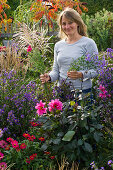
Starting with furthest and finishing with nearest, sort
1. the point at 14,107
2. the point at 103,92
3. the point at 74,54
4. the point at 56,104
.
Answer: the point at 74,54, the point at 14,107, the point at 103,92, the point at 56,104

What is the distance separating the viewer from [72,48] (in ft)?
10.0

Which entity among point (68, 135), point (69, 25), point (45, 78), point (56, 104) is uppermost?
point (69, 25)

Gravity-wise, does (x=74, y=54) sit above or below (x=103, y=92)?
above

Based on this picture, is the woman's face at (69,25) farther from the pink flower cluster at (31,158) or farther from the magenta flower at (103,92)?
the pink flower cluster at (31,158)

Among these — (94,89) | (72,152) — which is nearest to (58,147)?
(72,152)

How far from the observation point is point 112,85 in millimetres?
2719

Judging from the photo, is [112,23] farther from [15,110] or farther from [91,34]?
[15,110]

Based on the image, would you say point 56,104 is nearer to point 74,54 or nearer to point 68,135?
point 68,135

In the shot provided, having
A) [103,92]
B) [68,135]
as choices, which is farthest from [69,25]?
[68,135]

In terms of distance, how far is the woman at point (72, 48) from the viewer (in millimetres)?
2949

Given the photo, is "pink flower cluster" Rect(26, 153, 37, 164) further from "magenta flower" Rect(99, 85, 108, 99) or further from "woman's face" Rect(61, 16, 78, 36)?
"woman's face" Rect(61, 16, 78, 36)

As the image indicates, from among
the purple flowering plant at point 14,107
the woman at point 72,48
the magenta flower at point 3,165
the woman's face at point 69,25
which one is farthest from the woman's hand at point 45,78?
the magenta flower at point 3,165

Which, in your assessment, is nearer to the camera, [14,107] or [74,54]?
[14,107]

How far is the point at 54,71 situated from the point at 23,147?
1218mm
